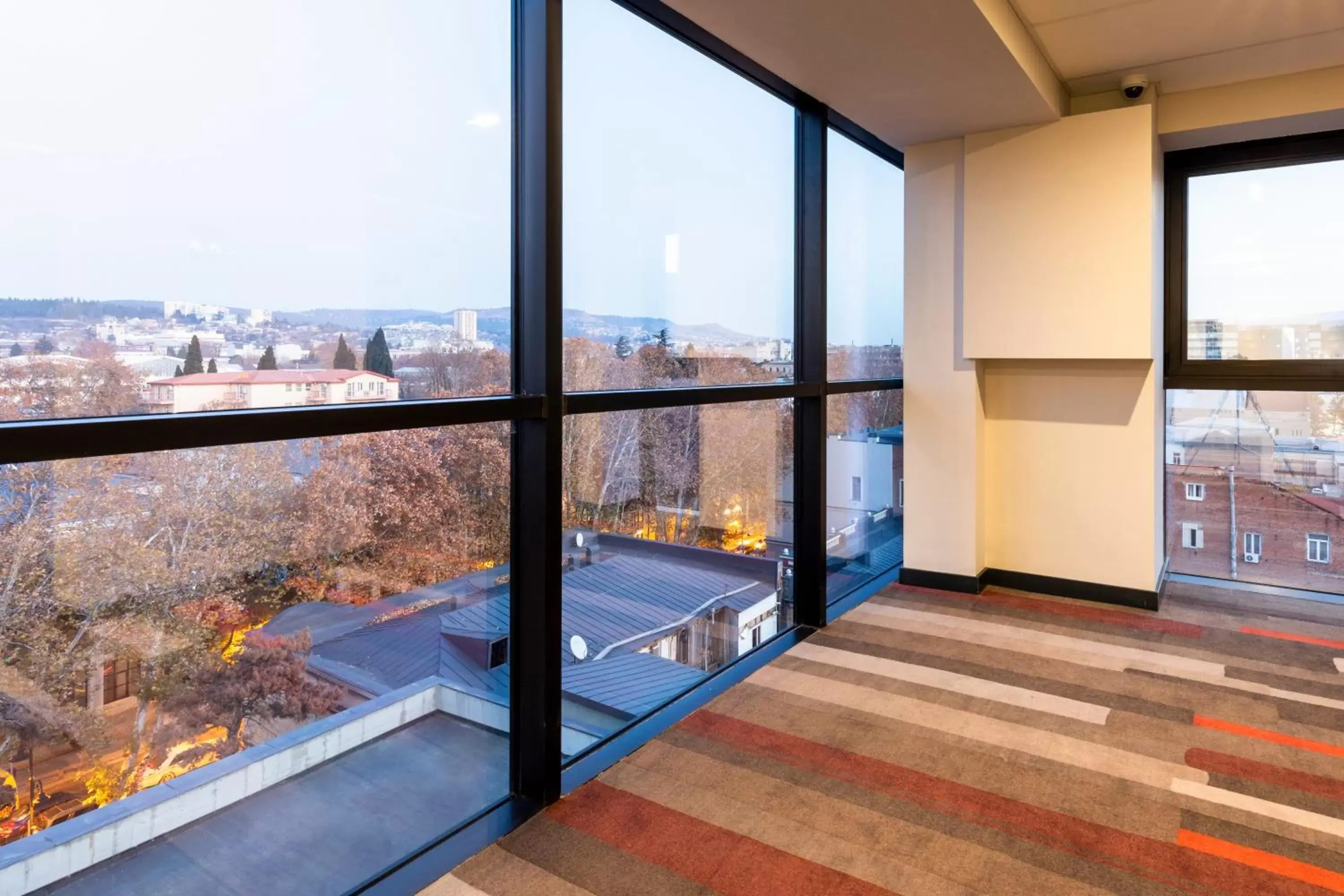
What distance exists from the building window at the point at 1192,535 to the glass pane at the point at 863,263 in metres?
1.80

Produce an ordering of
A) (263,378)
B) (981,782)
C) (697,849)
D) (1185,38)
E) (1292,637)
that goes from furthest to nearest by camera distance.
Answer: (1292,637) < (1185,38) < (981,782) < (697,849) < (263,378)

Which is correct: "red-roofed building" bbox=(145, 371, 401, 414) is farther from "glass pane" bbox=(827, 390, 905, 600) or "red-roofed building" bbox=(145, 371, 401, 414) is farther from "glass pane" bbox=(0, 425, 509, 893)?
"glass pane" bbox=(827, 390, 905, 600)

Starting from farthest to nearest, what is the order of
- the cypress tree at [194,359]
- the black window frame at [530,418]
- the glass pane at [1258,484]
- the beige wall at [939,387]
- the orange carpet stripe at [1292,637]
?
the beige wall at [939,387] < the glass pane at [1258,484] < the orange carpet stripe at [1292,637] < the black window frame at [530,418] < the cypress tree at [194,359]

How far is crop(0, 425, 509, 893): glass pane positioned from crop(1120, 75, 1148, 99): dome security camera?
11.2 ft

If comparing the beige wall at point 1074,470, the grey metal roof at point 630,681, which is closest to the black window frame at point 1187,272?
the beige wall at point 1074,470

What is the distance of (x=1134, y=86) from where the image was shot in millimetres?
3709

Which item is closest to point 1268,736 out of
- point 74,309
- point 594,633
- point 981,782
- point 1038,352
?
point 981,782

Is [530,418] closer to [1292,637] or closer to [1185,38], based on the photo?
[1185,38]

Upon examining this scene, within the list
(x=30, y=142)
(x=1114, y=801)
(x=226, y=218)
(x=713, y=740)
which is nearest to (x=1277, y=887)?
(x=1114, y=801)

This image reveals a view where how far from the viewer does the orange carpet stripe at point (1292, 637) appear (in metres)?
3.40

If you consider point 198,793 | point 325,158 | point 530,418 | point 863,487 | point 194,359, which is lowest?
point 198,793

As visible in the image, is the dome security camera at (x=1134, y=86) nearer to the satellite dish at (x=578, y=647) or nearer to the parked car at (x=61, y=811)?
the satellite dish at (x=578, y=647)

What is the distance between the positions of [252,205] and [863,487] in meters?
3.39

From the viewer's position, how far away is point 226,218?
1.53 meters
